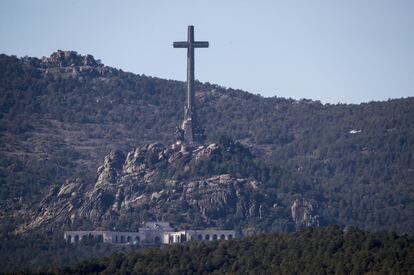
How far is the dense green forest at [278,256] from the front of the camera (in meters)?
170

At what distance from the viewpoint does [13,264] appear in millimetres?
198250

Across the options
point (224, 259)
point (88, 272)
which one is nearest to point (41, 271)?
point (88, 272)

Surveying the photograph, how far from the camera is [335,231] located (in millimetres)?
184625

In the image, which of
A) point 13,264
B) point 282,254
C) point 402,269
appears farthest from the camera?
point 13,264

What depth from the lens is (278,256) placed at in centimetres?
17800

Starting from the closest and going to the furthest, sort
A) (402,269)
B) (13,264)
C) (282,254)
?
(402,269) < (282,254) < (13,264)

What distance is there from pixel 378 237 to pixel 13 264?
38937 millimetres

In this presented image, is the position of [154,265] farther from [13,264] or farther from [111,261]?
[13,264]

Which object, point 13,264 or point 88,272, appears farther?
point 13,264

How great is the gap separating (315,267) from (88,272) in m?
21.7

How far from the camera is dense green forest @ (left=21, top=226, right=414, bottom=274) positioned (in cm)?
16988

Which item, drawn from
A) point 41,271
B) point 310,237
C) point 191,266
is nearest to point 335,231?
point 310,237

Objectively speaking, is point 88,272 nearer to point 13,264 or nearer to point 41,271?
point 41,271

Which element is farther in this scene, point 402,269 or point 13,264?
point 13,264
